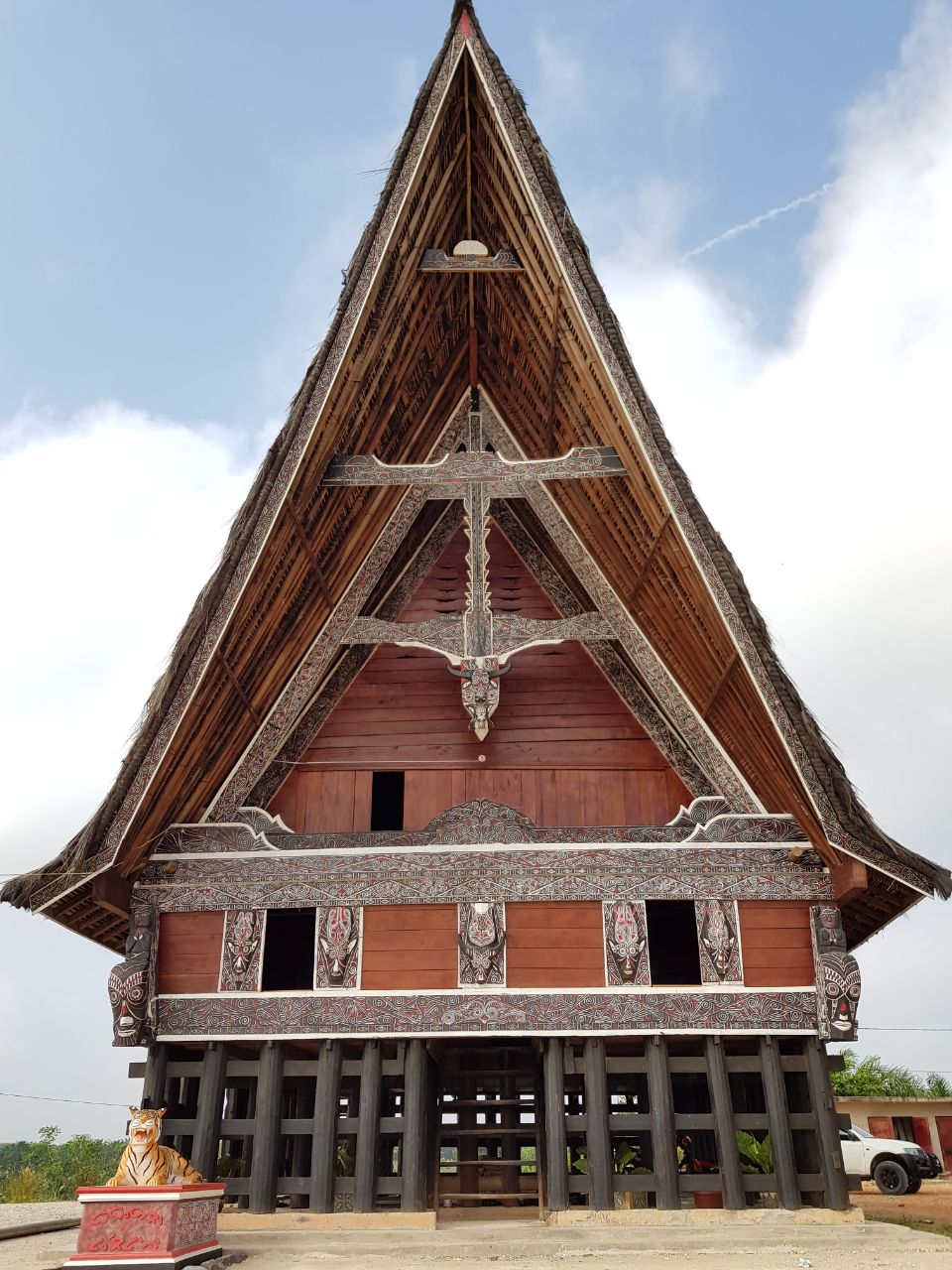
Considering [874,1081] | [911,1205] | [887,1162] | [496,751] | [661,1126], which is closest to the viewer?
[661,1126]

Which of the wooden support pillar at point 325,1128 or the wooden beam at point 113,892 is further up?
the wooden beam at point 113,892

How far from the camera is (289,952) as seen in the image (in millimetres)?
13891

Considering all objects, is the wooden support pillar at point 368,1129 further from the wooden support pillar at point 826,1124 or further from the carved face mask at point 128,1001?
the wooden support pillar at point 826,1124

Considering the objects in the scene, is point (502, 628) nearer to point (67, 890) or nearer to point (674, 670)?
point (674, 670)

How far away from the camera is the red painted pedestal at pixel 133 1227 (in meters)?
6.48

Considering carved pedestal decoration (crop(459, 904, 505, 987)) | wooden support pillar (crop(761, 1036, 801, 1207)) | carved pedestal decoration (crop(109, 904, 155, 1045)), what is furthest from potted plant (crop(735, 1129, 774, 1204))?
carved pedestal decoration (crop(109, 904, 155, 1045))

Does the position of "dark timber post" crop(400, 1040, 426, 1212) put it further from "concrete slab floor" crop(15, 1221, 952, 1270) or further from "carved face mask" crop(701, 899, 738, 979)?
"carved face mask" crop(701, 899, 738, 979)

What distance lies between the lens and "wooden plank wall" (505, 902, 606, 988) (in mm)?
8953

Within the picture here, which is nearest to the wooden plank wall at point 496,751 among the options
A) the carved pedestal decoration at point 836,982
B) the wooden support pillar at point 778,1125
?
the carved pedestal decoration at point 836,982

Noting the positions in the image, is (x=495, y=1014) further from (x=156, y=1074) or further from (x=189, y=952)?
(x=156, y=1074)

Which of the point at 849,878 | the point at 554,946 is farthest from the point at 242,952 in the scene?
the point at 849,878

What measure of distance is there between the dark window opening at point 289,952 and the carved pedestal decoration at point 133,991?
12.6 feet

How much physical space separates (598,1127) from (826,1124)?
72.7 inches

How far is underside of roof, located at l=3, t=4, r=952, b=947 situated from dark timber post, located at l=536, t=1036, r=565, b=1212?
268 cm
